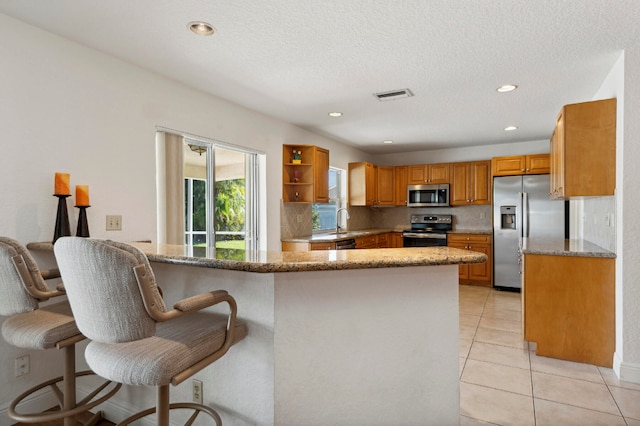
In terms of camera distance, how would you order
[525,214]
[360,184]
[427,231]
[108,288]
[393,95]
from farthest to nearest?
[427,231]
[360,184]
[525,214]
[393,95]
[108,288]

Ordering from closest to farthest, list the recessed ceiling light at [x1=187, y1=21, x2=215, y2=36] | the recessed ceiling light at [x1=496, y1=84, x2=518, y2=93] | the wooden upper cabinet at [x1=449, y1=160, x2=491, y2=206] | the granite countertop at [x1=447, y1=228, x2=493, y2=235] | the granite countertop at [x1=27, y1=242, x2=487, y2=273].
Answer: the granite countertop at [x1=27, y1=242, x2=487, y2=273]
the recessed ceiling light at [x1=187, y1=21, x2=215, y2=36]
the recessed ceiling light at [x1=496, y1=84, x2=518, y2=93]
the granite countertop at [x1=447, y1=228, x2=493, y2=235]
the wooden upper cabinet at [x1=449, y1=160, x2=491, y2=206]

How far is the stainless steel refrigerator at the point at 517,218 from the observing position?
5.20 metres

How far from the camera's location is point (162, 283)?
196 cm

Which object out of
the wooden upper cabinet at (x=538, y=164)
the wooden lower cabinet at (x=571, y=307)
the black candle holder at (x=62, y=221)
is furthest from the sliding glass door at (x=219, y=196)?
the wooden upper cabinet at (x=538, y=164)

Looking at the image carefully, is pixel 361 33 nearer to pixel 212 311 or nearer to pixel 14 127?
pixel 212 311

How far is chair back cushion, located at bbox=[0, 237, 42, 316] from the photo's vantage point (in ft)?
5.20

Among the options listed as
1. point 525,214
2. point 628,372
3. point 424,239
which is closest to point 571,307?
point 628,372

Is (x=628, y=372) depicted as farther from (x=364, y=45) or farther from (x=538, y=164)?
(x=538, y=164)

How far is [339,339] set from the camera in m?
1.66

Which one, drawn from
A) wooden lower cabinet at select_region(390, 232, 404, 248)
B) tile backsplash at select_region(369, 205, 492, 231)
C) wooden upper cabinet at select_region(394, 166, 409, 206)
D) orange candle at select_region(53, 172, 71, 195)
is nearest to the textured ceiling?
orange candle at select_region(53, 172, 71, 195)

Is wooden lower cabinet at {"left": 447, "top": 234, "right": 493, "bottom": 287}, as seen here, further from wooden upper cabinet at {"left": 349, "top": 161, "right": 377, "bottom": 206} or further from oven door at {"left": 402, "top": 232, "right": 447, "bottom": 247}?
wooden upper cabinet at {"left": 349, "top": 161, "right": 377, "bottom": 206}

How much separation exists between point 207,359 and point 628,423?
2.38m

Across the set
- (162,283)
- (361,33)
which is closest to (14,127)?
(162,283)

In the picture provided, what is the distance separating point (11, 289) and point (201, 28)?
180cm
